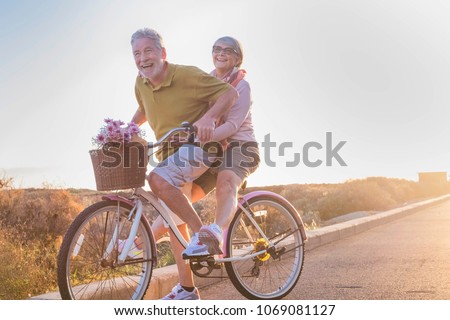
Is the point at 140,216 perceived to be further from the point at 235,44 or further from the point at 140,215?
the point at 235,44

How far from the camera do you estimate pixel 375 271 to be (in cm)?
616

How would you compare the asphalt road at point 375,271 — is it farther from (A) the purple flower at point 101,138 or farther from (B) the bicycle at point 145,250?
(A) the purple flower at point 101,138

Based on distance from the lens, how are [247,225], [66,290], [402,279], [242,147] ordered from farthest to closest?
1. [402,279]
2. [247,225]
3. [242,147]
4. [66,290]

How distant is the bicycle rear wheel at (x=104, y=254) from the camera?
3669 mm

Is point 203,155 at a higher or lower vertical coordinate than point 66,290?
higher

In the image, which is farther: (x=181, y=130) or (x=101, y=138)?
(x=181, y=130)

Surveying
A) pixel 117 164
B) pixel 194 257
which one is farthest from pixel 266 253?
pixel 117 164

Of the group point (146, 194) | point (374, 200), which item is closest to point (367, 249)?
point (146, 194)

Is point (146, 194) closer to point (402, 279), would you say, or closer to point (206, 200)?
point (402, 279)

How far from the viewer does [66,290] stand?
3695mm

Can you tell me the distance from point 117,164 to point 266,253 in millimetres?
1596

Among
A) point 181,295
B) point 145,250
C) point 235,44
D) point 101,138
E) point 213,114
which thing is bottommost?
point 181,295

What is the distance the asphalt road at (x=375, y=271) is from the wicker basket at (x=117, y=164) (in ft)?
5.06

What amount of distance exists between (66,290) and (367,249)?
17.1 feet
